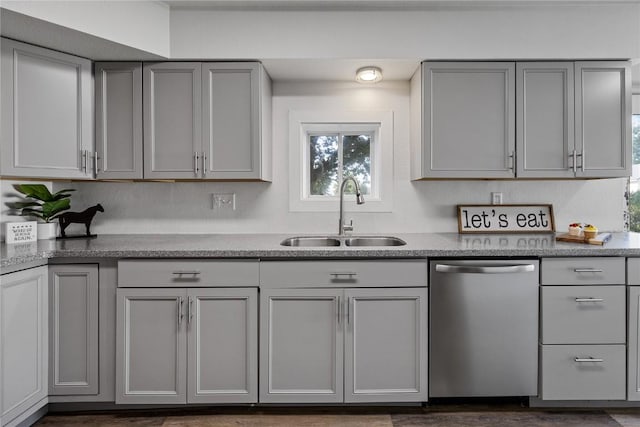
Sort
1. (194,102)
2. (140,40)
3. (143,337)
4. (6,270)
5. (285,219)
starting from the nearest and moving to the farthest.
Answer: (6,270) < (143,337) < (140,40) < (194,102) < (285,219)


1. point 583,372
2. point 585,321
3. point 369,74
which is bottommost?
point 583,372

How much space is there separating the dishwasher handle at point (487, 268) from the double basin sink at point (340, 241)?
1.72ft

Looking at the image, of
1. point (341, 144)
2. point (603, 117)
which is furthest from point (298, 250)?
point (603, 117)

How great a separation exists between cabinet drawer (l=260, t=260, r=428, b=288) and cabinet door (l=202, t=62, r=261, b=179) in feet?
2.28

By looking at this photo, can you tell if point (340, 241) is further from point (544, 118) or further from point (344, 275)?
point (544, 118)

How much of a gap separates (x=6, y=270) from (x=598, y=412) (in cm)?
306

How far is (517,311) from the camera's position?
1987 millimetres

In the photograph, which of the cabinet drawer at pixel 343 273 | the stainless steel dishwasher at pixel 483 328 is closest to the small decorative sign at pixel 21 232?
the cabinet drawer at pixel 343 273

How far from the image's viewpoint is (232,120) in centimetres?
232

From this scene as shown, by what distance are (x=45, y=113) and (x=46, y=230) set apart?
715 mm

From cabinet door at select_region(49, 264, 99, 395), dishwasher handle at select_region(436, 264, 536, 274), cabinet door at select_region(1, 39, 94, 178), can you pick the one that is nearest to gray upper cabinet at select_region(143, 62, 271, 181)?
cabinet door at select_region(1, 39, 94, 178)

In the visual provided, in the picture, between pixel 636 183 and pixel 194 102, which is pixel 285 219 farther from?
pixel 636 183

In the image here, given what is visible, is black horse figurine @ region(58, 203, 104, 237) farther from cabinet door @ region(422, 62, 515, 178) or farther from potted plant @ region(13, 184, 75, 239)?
cabinet door @ region(422, 62, 515, 178)

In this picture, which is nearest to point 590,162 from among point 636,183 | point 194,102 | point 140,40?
point 636,183
